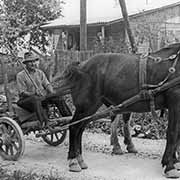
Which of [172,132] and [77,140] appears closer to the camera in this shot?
[172,132]

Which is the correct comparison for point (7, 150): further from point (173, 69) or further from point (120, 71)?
point (173, 69)

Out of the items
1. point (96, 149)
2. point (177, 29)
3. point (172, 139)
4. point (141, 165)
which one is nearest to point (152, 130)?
point (96, 149)

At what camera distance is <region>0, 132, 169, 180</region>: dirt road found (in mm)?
6057

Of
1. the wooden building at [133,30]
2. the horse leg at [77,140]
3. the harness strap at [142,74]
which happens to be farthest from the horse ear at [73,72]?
the wooden building at [133,30]

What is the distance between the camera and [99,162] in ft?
22.2

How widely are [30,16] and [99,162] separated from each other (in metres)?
20.9

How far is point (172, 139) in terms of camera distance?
19.1 ft

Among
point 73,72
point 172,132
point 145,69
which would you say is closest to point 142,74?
point 145,69

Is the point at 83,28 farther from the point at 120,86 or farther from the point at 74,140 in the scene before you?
the point at 120,86

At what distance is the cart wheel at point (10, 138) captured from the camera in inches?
264

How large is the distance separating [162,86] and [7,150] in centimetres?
296

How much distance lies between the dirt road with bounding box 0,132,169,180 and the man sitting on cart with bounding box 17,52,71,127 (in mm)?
711

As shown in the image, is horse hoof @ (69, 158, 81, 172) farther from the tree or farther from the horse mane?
the tree

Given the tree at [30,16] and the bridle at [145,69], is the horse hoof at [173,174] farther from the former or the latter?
the tree at [30,16]
